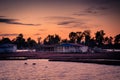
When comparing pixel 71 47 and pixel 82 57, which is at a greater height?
pixel 71 47

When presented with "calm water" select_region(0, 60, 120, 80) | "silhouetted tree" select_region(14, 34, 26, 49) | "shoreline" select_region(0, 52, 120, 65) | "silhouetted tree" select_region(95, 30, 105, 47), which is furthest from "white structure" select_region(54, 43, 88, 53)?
"silhouetted tree" select_region(14, 34, 26, 49)

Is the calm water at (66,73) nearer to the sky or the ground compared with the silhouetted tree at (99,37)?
nearer to the ground

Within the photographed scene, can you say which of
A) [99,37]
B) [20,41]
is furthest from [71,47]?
[20,41]

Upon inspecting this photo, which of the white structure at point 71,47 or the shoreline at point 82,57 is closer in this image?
the shoreline at point 82,57

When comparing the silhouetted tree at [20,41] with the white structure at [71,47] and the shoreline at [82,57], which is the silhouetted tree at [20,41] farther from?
the shoreline at [82,57]

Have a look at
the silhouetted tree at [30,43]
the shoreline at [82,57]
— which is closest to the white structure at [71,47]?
the shoreline at [82,57]

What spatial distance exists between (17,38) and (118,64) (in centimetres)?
11868

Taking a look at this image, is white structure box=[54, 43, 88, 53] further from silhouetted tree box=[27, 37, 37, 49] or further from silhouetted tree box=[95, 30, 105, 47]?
silhouetted tree box=[27, 37, 37, 49]

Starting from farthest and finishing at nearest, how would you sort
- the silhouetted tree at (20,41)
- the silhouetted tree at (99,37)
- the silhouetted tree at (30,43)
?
the silhouetted tree at (30,43) < the silhouetted tree at (20,41) < the silhouetted tree at (99,37)


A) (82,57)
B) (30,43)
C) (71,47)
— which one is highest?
(30,43)

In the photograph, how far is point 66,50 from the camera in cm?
10162

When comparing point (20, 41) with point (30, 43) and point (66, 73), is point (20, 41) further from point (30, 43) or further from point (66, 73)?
point (66, 73)

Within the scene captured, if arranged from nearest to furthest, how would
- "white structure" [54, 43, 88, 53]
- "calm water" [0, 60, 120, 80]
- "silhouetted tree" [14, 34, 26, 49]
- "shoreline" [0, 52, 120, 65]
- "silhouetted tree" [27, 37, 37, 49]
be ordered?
1. "calm water" [0, 60, 120, 80]
2. "shoreline" [0, 52, 120, 65]
3. "white structure" [54, 43, 88, 53]
4. "silhouetted tree" [14, 34, 26, 49]
5. "silhouetted tree" [27, 37, 37, 49]

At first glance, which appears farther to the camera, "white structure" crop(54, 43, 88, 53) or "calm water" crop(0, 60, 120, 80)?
"white structure" crop(54, 43, 88, 53)
